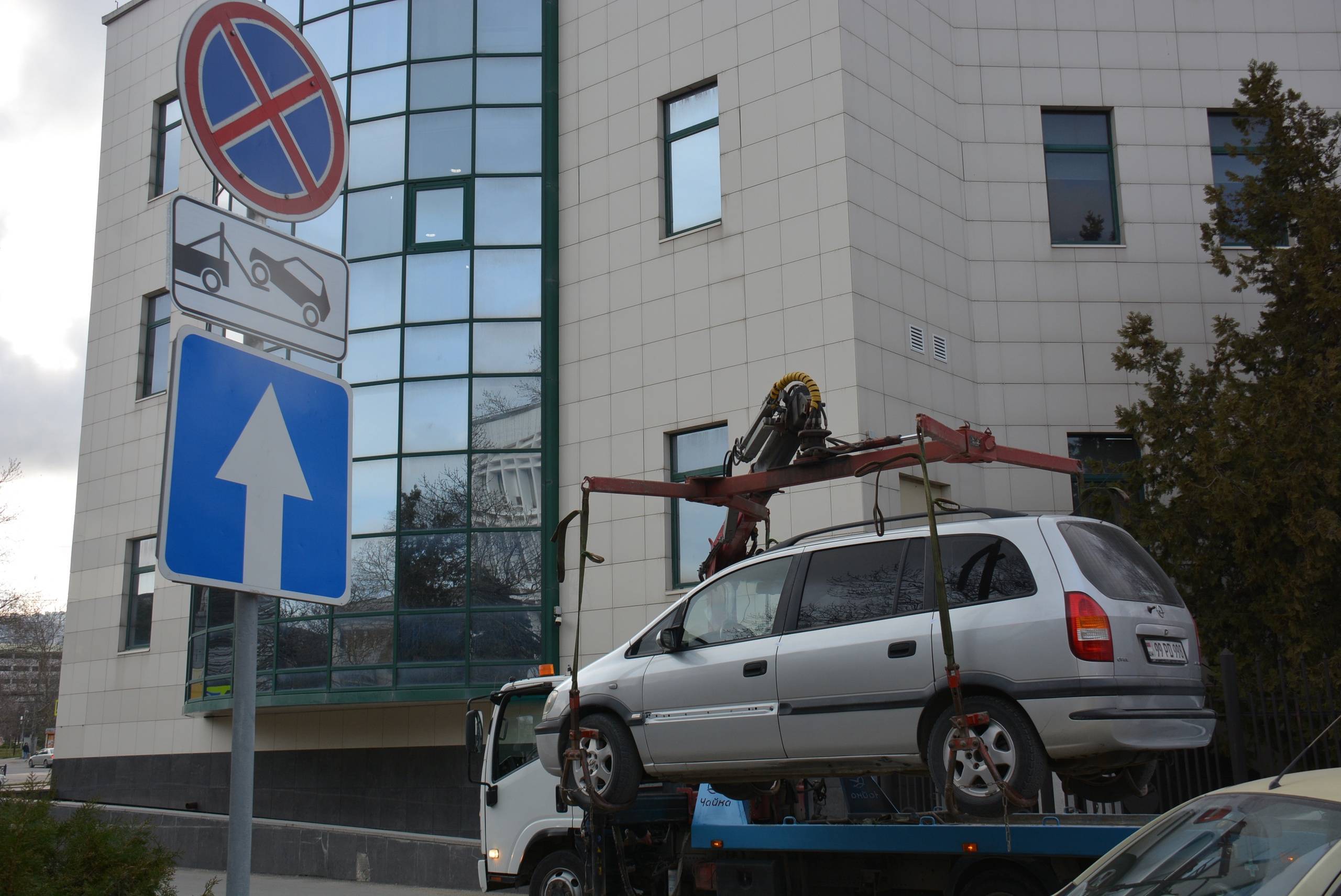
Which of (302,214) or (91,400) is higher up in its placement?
(91,400)

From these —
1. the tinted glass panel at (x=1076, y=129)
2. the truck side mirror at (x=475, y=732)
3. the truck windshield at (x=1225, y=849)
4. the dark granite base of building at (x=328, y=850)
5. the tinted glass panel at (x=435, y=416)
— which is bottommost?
the dark granite base of building at (x=328, y=850)

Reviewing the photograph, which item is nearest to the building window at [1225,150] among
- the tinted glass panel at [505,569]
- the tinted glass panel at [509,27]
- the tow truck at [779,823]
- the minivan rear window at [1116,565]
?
the tinted glass panel at [509,27]

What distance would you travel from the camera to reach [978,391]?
1781 cm

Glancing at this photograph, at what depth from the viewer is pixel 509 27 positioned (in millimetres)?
20766

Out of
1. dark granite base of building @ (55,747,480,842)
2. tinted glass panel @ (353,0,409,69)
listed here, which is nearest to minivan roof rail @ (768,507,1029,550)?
dark granite base of building @ (55,747,480,842)

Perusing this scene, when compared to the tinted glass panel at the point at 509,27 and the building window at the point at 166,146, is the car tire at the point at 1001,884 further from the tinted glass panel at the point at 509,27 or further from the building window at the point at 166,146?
the building window at the point at 166,146

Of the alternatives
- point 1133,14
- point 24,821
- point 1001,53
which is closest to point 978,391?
point 1001,53

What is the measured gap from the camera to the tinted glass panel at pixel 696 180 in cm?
1847

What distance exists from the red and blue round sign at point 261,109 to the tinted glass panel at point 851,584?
4.22 meters

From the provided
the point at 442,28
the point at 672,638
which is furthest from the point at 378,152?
the point at 672,638

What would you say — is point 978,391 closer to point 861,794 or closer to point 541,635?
point 541,635

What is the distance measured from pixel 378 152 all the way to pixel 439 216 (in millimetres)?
1683

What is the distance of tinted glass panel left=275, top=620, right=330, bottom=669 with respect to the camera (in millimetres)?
19469

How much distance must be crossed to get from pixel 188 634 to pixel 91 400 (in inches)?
267
